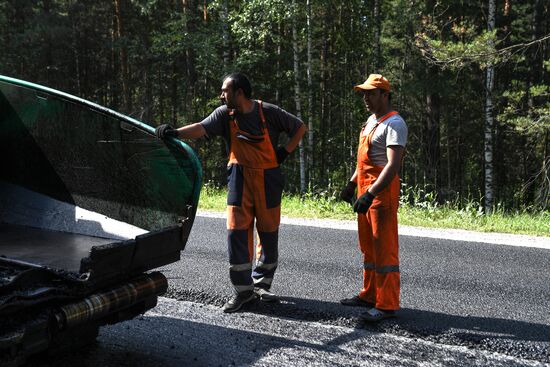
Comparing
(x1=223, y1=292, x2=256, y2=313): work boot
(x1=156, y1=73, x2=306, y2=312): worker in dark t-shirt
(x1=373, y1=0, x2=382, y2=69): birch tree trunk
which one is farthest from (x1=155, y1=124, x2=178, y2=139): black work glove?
(x1=373, y1=0, x2=382, y2=69): birch tree trunk

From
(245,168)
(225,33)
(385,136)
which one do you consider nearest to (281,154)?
(245,168)

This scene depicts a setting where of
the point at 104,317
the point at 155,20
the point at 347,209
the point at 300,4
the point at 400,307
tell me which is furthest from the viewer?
the point at 155,20

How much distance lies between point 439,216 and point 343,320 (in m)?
5.29

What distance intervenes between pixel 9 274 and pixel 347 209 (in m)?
7.28

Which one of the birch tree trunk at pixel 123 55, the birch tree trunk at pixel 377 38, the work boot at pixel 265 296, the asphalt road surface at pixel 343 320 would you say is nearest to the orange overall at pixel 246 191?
the work boot at pixel 265 296

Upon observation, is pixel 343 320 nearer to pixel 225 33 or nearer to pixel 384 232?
pixel 384 232

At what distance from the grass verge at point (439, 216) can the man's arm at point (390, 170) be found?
4.19 meters

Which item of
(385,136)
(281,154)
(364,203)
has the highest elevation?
(385,136)

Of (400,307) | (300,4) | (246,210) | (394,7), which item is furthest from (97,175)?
(394,7)

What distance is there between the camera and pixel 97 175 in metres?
3.85

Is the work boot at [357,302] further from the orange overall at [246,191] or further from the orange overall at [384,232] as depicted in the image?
the orange overall at [246,191]

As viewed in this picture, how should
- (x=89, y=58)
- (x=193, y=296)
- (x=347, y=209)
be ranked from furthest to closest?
(x=89, y=58) < (x=347, y=209) < (x=193, y=296)

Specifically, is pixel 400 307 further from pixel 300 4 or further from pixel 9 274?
pixel 300 4

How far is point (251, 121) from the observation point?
425 cm
